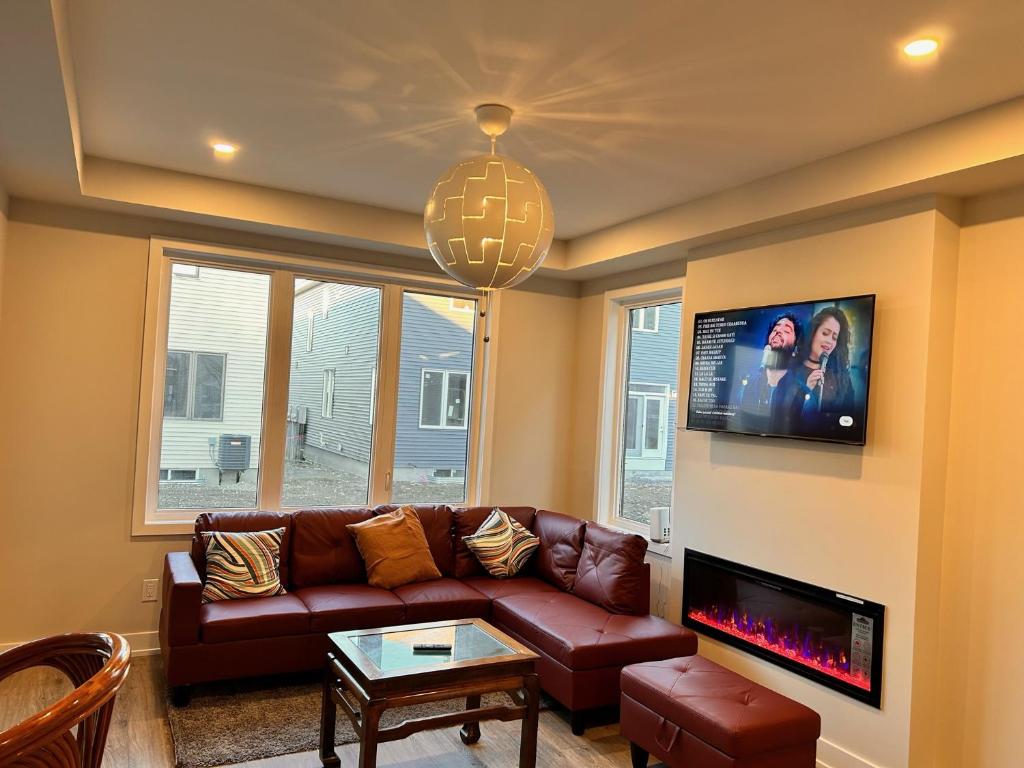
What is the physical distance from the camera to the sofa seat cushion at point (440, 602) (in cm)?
400

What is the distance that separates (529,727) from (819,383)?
6.43 feet

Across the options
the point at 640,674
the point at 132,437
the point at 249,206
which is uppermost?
the point at 249,206

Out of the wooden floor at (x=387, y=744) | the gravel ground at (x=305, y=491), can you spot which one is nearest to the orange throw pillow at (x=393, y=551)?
the gravel ground at (x=305, y=491)

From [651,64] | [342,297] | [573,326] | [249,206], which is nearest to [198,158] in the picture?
[249,206]

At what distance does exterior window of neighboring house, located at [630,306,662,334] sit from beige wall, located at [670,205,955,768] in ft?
3.56

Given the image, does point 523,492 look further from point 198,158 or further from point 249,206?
point 198,158

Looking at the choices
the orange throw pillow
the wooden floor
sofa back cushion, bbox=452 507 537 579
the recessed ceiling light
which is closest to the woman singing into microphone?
the recessed ceiling light

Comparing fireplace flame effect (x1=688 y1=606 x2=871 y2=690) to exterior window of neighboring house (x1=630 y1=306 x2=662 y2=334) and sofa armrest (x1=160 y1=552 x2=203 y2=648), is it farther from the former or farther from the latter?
sofa armrest (x1=160 y1=552 x2=203 y2=648)

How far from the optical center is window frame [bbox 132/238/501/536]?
4.24 meters

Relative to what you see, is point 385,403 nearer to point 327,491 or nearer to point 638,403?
point 327,491

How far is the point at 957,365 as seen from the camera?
3.13 m

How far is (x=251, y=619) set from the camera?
142 inches

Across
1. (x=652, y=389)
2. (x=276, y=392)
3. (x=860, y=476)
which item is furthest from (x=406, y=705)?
(x=652, y=389)

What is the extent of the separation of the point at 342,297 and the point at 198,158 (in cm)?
137
